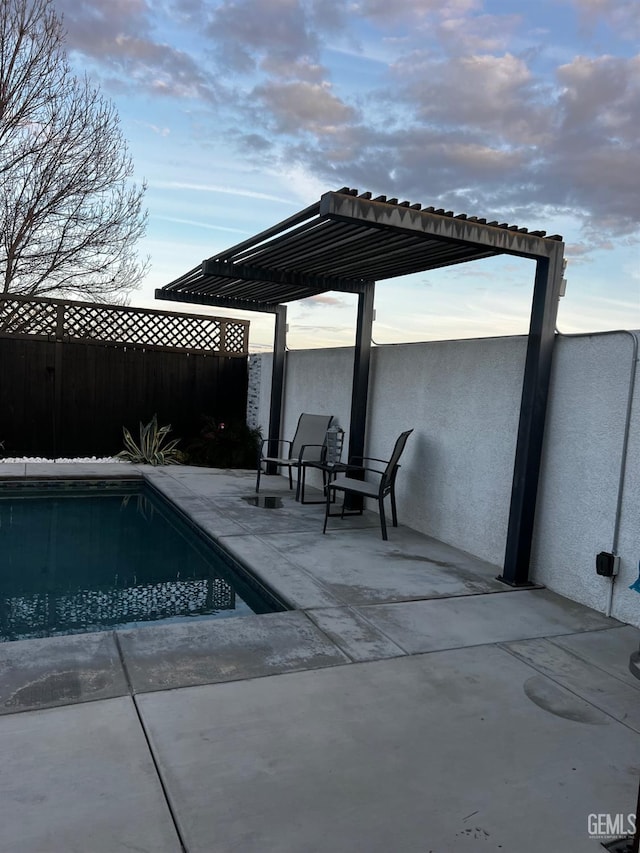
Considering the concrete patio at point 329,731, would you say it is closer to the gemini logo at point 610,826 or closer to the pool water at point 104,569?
the gemini logo at point 610,826

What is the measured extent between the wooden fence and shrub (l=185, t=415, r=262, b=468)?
441 millimetres

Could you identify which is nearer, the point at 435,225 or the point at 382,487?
the point at 435,225

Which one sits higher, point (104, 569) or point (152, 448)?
point (152, 448)

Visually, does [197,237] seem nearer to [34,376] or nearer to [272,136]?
[272,136]

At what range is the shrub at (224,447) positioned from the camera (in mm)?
9172

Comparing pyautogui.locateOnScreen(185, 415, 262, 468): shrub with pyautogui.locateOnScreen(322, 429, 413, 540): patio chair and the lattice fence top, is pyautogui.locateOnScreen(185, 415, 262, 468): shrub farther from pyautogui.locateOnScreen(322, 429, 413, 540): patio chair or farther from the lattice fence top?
pyautogui.locateOnScreen(322, 429, 413, 540): patio chair

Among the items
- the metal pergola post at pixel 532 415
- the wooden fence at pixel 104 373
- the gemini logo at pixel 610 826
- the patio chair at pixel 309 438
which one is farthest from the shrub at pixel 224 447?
the gemini logo at pixel 610 826

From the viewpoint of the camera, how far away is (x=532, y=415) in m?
4.12

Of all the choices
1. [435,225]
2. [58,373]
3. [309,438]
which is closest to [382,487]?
A: [435,225]

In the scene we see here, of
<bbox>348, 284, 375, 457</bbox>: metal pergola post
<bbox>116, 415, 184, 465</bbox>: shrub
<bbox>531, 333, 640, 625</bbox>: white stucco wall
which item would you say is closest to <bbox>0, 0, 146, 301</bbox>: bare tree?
<bbox>116, 415, 184, 465</bbox>: shrub

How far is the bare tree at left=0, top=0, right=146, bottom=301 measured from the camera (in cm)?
932

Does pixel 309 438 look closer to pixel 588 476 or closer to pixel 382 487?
pixel 382 487

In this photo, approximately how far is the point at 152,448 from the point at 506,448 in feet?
19.0

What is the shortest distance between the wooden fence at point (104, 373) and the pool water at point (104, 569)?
2101mm
